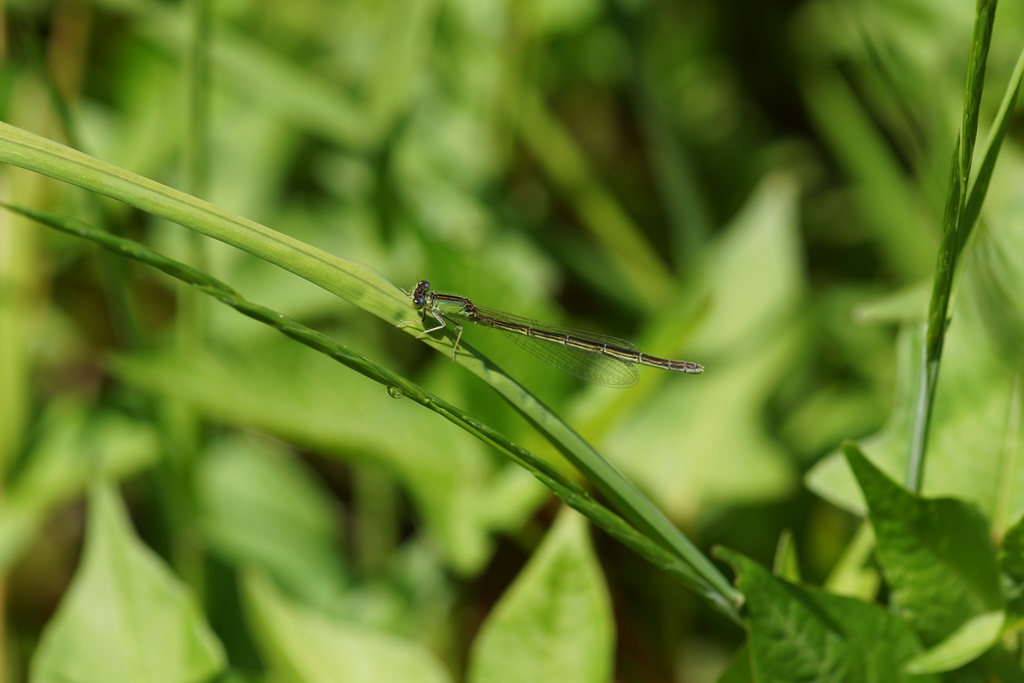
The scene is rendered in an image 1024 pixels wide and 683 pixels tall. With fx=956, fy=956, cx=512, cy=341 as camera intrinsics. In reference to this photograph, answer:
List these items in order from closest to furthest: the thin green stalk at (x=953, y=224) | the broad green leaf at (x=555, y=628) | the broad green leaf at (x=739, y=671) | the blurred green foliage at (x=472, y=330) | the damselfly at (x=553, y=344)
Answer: the thin green stalk at (x=953, y=224)
the broad green leaf at (x=739, y=671)
the broad green leaf at (x=555, y=628)
the blurred green foliage at (x=472, y=330)
the damselfly at (x=553, y=344)

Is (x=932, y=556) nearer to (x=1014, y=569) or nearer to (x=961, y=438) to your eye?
(x=1014, y=569)

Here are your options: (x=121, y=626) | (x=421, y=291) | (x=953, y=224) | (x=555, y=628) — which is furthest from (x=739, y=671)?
(x=421, y=291)

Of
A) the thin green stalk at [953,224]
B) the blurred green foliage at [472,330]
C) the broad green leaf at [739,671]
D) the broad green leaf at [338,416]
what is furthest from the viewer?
the broad green leaf at [338,416]

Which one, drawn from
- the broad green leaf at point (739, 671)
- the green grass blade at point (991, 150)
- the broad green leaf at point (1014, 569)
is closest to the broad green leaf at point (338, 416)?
the broad green leaf at point (739, 671)

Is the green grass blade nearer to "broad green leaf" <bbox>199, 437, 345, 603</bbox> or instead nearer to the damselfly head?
the damselfly head

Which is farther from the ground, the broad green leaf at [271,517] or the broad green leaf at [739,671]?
the broad green leaf at [271,517]

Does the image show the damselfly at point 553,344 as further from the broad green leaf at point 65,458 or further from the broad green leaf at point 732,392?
the broad green leaf at point 65,458

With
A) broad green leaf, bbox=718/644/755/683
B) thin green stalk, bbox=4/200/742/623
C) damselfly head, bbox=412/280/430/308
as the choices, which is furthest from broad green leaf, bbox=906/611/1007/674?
damselfly head, bbox=412/280/430/308
